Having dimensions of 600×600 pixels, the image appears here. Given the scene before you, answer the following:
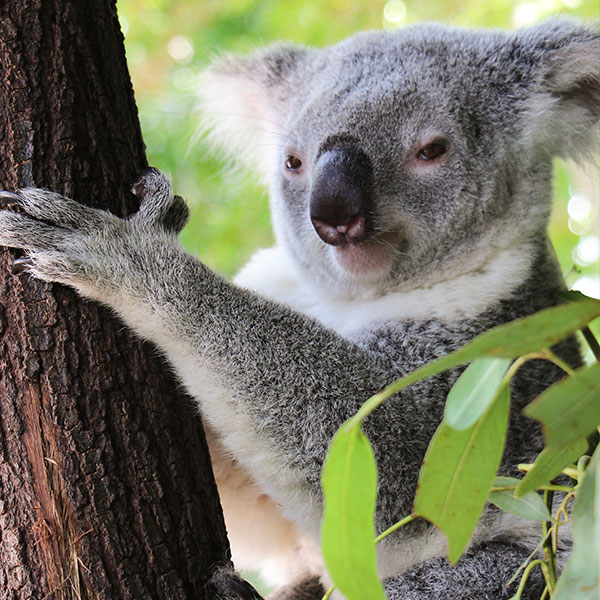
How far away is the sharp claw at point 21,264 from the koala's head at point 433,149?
3.07 ft

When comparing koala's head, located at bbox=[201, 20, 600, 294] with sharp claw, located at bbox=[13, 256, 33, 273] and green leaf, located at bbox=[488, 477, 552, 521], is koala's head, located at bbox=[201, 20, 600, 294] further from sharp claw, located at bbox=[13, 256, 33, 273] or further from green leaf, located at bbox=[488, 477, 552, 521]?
green leaf, located at bbox=[488, 477, 552, 521]

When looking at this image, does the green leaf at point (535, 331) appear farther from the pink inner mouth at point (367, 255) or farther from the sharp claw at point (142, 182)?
the pink inner mouth at point (367, 255)

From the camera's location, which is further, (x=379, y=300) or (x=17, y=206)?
(x=379, y=300)

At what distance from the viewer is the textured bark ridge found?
160cm

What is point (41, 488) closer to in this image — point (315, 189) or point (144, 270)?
point (144, 270)

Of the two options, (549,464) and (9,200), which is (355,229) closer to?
(9,200)

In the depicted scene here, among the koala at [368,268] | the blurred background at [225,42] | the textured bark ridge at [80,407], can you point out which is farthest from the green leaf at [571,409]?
the blurred background at [225,42]

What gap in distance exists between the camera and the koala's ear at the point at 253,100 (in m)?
3.17

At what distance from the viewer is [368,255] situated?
252 centimetres

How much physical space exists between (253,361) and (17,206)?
0.71 meters

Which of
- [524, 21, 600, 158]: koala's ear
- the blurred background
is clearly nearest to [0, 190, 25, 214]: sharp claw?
[524, 21, 600, 158]: koala's ear

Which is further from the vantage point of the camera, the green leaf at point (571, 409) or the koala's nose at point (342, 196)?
the koala's nose at point (342, 196)

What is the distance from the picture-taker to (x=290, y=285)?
3090 mm

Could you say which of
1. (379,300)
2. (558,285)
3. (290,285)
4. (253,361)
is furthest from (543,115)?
(253,361)
